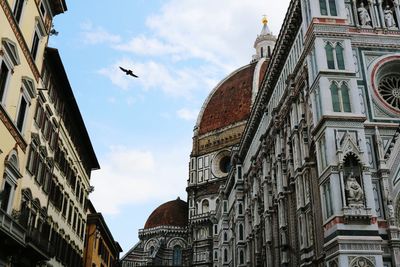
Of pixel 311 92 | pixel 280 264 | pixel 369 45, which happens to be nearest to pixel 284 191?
pixel 280 264

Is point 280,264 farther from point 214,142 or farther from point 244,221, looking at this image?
A: point 214,142

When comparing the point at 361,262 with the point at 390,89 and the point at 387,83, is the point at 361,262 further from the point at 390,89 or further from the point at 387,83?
the point at 387,83

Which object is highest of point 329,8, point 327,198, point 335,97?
point 329,8

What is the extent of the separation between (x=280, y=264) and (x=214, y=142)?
59.8 meters

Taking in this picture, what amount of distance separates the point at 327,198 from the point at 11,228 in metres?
14.3

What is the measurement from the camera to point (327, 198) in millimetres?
23578

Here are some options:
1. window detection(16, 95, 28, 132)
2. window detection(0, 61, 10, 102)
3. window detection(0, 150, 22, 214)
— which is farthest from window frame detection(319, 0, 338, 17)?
window detection(0, 150, 22, 214)

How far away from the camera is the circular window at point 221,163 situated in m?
88.8

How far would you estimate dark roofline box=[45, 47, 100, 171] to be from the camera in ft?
95.6

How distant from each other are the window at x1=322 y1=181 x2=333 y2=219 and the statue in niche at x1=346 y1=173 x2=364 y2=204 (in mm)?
884

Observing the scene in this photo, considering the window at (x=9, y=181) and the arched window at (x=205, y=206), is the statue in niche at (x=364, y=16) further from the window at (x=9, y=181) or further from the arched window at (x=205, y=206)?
the arched window at (x=205, y=206)

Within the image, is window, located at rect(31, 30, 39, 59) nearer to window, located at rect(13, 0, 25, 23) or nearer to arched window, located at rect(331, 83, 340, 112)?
window, located at rect(13, 0, 25, 23)

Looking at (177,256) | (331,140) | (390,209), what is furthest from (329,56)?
(177,256)

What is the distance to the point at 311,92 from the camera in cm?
2689
